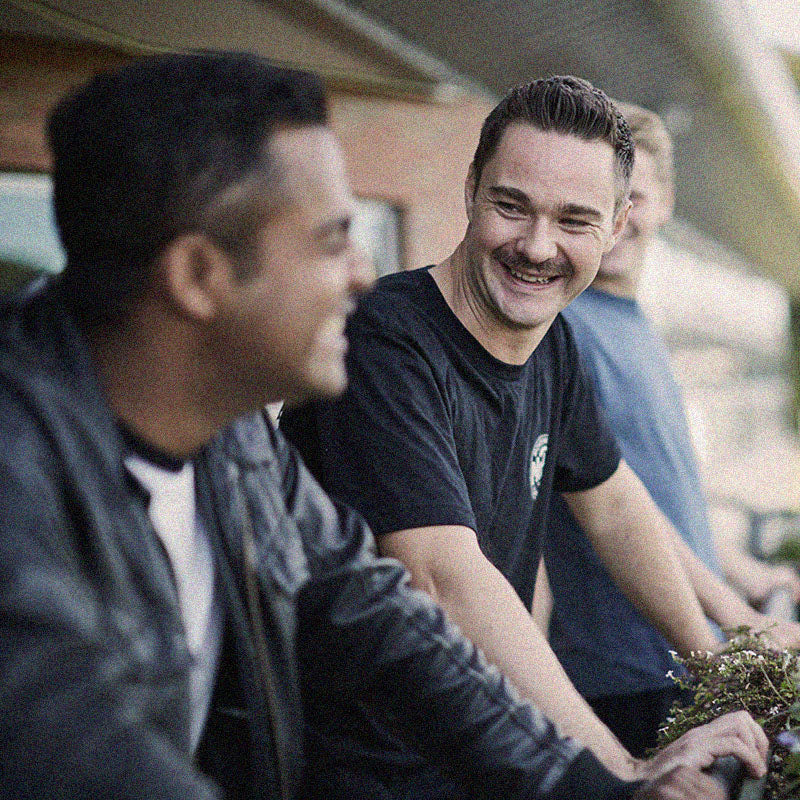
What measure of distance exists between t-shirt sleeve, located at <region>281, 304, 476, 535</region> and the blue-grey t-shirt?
3.68 feet

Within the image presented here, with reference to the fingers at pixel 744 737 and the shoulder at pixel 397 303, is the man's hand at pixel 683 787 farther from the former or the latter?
the shoulder at pixel 397 303

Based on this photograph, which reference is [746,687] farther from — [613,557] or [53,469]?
[53,469]

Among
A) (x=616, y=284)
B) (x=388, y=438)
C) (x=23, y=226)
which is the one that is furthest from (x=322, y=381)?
(x=23, y=226)

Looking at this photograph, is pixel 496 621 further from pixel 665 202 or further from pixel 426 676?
pixel 665 202

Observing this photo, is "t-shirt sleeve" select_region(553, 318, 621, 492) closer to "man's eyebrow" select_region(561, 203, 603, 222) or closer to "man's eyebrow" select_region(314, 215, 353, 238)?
"man's eyebrow" select_region(561, 203, 603, 222)

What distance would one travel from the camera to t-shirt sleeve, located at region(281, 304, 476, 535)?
73.0 inches

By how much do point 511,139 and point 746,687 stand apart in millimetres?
1190

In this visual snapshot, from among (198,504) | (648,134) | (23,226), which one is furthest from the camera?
(23,226)

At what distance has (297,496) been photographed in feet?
5.41

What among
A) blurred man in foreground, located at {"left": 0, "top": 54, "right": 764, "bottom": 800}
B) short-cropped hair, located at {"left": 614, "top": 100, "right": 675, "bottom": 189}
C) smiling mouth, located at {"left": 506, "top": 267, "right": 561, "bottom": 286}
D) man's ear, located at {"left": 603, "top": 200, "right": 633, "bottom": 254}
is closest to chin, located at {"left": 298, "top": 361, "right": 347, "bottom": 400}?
blurred man in foreground, located at {"left": 0, "top": 54, "right": 764, "bottom": 800}

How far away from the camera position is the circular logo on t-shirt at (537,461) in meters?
2.30

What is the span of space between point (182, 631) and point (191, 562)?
0.16m

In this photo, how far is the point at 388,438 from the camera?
1891 mm

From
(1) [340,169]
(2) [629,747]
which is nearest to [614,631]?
(2) [629,747]
